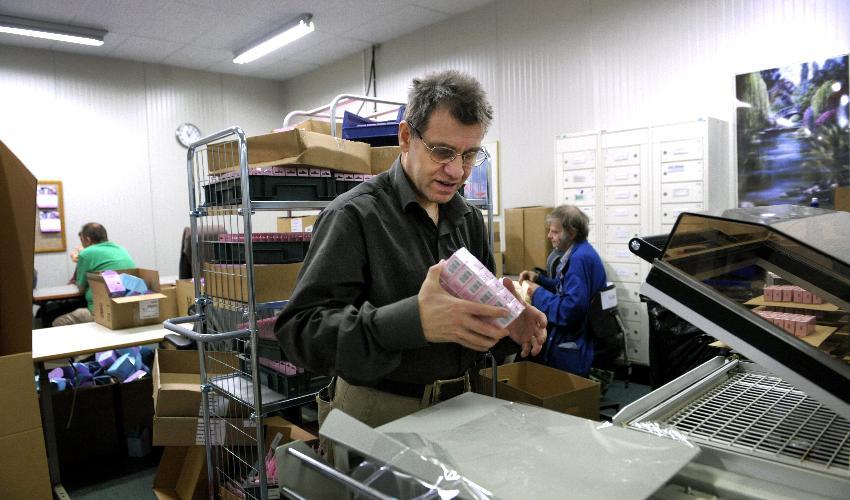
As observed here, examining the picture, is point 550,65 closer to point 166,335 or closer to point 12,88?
point 166,335

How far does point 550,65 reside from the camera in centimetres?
510

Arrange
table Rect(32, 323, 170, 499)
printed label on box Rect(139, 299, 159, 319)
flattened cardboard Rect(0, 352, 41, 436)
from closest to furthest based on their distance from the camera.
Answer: flattened cardboard Rect(0, 352, 41, 436), table Rect(32, 323, 170, 499), printed label on box Rect(139, 299, 159, 319)

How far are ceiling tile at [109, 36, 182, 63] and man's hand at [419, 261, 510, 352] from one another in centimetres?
665

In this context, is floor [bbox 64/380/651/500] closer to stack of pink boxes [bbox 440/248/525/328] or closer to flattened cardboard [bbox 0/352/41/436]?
flattened cardboard [bbox 0/352/41/436]

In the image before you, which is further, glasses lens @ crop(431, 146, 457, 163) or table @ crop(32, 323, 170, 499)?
table @ crop(32, 323, 170, 499)

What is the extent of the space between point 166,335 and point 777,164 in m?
4.16

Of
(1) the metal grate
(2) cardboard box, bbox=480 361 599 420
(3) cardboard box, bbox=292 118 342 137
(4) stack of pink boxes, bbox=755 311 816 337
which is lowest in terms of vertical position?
(2) cardboard box, bbox=480 361 599 420

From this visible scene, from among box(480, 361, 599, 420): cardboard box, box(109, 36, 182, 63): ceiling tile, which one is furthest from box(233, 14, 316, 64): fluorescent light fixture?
box(480, 361, 599, 420): cardboard box

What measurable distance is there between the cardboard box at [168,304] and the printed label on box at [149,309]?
0.03 m

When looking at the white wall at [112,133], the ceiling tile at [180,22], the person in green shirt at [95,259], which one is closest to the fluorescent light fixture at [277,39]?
the ceiling tile at [180,22]

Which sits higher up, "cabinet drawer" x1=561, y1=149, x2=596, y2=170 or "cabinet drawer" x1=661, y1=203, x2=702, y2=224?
"cabinet drawer" x1=561, y1=149, x2=596, y2=170

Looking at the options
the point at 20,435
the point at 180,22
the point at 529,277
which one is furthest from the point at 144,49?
the point at 20,435

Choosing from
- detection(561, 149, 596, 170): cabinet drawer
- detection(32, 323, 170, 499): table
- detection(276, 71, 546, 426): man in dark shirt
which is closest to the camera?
detection(276, 71, 546, 426): man in dark shirt

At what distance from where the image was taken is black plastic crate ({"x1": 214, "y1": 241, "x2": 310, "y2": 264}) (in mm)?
2369
